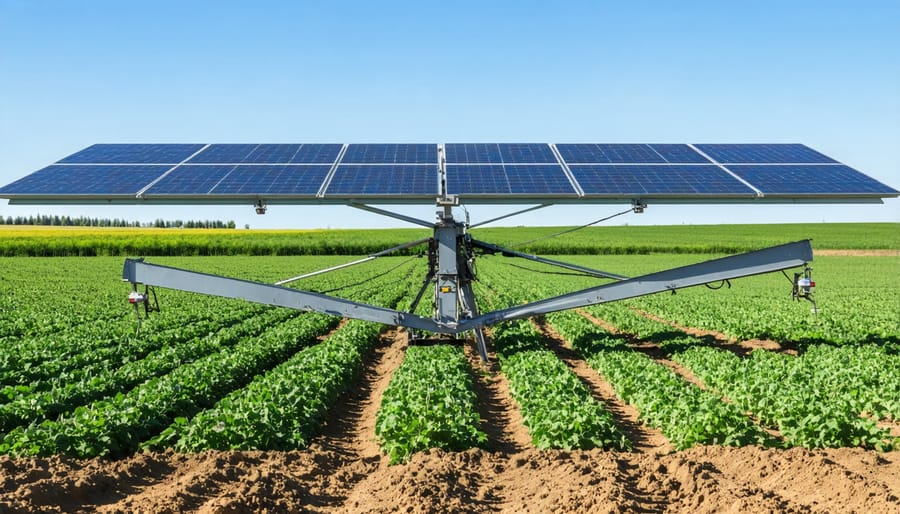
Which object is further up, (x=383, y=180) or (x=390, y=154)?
(x=390, y=154)

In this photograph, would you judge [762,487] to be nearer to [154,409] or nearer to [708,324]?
[154,409]

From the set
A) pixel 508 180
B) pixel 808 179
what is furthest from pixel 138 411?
pixel 808 179

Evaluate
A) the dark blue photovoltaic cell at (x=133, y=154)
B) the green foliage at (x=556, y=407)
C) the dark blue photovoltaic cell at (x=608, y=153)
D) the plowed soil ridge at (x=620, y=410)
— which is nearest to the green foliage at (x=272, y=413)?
the green foliage at (x=556, y=407)

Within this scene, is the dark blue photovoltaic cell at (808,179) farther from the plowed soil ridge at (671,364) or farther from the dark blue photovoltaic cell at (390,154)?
the dark blue photovoltaic cell at (390,154)

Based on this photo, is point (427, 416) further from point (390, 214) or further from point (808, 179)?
point (808, 179)

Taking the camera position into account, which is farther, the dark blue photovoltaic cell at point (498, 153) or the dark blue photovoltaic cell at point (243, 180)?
the dark blue photovoltaic cell at point (498, 153)

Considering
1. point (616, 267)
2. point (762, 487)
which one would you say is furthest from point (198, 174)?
point (616, 267)
